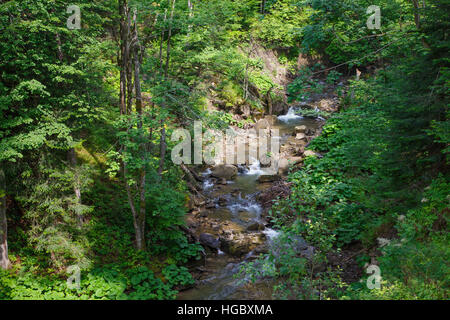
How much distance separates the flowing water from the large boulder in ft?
0.91

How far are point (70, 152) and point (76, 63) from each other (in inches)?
89.7

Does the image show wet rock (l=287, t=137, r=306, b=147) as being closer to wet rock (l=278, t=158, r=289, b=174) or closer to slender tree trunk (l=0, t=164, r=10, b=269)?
wet rock (l=278, t=158, r=289, b=174)

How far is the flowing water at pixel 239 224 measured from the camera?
25.7 ft

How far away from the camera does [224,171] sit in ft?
50.5

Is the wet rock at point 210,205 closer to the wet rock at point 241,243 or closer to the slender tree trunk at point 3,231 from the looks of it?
the wet rock at point 241,243

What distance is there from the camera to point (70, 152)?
761 cm

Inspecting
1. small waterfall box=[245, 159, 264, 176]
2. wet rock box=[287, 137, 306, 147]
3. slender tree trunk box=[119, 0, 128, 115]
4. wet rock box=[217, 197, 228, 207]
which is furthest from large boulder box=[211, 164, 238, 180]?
slender tree trunk box=[119, 0, 128, 115]

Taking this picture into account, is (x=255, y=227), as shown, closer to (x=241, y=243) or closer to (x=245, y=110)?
(x=241, y=243)

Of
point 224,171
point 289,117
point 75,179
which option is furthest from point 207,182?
point 289,117

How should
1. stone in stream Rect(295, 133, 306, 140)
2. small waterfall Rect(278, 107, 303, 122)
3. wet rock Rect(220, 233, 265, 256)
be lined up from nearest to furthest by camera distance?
1. wet rock Rect(220, 233, 265, 256)
2. stone in stream Rect(295, 133, 306, 140)
3. small waterfall Rect(278, 107, 303, 122)

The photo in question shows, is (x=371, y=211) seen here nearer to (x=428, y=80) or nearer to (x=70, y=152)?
(x=428, y=80)

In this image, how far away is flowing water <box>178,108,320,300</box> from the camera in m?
7.83

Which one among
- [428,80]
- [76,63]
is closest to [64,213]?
[76,63]

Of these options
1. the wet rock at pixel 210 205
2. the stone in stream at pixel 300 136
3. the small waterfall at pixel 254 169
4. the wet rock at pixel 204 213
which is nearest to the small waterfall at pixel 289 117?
the stone in stream at pixel 300 136
